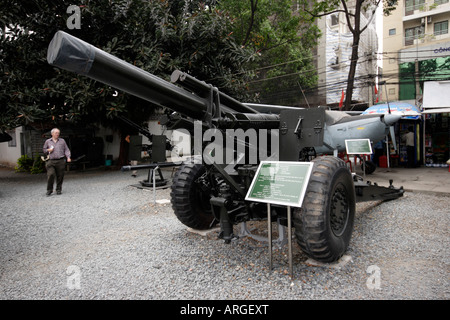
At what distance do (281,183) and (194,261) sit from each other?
1.41 metres

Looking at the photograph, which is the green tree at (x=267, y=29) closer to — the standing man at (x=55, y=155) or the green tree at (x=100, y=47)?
the green tree at (x=100, y=47)

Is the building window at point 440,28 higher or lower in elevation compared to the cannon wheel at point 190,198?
higher

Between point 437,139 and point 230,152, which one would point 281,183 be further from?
point 437,139

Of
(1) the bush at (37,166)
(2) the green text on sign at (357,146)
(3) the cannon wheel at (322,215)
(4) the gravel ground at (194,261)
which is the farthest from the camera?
(1) the bush at (37,166)

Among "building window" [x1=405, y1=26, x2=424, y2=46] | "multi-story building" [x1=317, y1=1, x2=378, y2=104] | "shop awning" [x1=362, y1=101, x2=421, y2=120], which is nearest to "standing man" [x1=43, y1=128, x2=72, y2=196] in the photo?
"shop awning" [x1=362, y1=101, x2=421, y2=120]

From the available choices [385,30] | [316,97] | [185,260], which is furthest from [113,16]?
[385,30]

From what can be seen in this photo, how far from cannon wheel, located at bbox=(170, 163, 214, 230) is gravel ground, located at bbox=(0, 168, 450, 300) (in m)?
0.27

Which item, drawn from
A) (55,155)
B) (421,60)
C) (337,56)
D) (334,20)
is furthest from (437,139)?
(55,155)

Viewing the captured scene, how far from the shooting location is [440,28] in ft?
65.1

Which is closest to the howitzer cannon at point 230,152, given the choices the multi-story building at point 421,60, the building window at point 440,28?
the multi-story building at point 421,60

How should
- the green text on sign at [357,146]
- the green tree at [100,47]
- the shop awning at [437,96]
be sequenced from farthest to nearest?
1. the shop awning at [437,96]
2. the green tree at [100,47]
3. the green text on sign at [357,146]

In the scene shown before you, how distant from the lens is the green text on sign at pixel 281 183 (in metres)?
2.86
